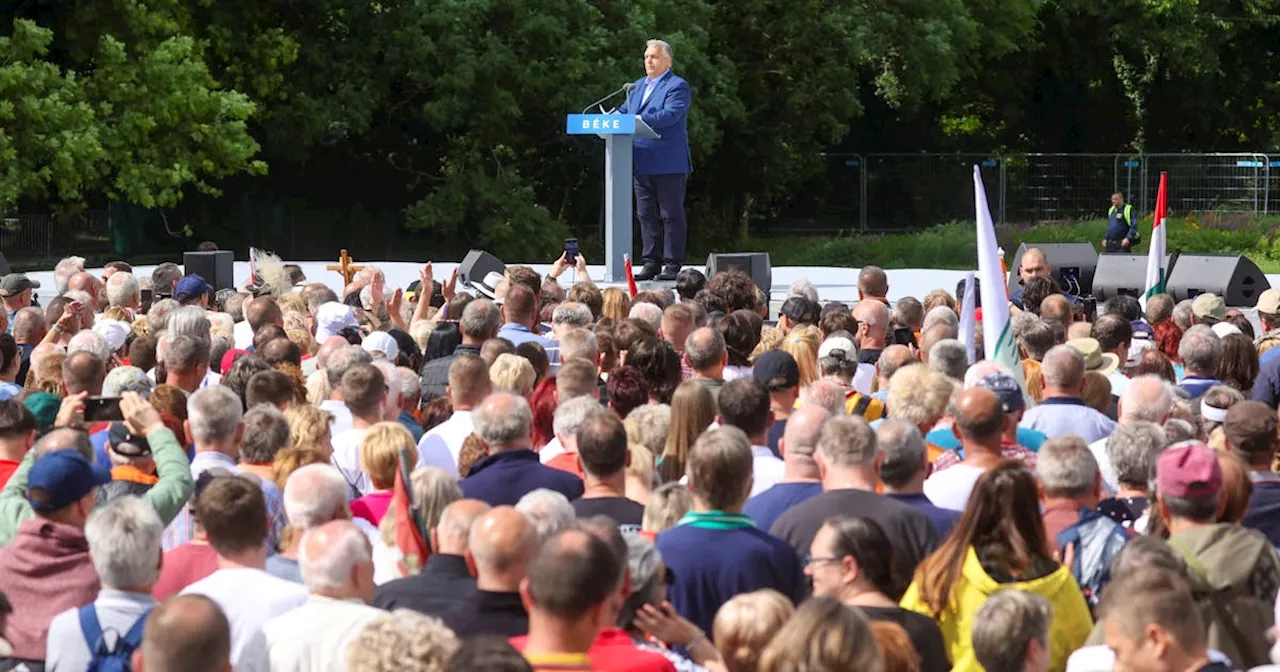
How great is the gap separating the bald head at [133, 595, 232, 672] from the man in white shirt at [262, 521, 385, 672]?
1.43 feet

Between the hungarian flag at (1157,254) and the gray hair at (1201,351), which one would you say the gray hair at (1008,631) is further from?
the hungarian flag at (1157,254)

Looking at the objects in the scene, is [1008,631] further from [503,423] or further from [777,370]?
[777,370]

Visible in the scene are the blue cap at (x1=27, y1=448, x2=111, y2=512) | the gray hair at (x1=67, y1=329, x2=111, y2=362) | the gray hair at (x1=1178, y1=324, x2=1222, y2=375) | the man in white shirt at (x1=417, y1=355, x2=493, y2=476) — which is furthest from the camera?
the gray hair at (x1=1178, y1=324, x2=1222, y2=375)

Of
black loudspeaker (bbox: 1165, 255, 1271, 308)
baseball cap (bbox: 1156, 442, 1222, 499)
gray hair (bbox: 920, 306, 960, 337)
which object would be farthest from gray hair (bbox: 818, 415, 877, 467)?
black loudspeaker (bbox: 1165, 255, 1271, 308)

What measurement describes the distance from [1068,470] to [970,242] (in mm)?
27628

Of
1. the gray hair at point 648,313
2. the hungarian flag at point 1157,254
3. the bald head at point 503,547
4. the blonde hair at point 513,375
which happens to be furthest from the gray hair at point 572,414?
the hungarian flag at point 1157,254

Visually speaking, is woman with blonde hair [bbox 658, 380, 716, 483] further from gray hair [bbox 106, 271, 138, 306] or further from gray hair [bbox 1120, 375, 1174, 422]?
gray hair [bbox 106, 271, 138, 306]

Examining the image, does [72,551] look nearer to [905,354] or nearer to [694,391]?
[694,391]

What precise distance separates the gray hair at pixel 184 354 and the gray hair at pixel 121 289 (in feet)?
12.2

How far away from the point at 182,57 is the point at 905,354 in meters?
19.5

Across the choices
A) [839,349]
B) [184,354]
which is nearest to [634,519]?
[839,349]

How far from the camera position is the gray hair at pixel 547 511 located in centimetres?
480

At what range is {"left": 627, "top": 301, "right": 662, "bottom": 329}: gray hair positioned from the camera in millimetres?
9680

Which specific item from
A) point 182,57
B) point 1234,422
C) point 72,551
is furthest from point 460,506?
point 182,57
